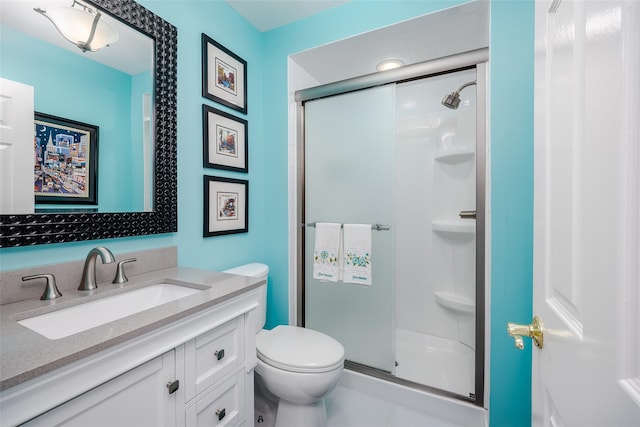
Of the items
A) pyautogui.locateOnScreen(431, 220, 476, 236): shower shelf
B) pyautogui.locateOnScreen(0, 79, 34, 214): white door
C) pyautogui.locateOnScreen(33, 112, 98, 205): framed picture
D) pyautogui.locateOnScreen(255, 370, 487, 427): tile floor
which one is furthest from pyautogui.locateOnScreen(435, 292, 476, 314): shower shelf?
pyautogui.locateOnScreen(0, 79, 34, 214): white door

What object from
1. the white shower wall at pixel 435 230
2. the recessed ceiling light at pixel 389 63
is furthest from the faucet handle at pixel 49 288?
the recessed ceiling light at pixel 389 63

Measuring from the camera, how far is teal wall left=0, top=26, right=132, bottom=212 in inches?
37.8

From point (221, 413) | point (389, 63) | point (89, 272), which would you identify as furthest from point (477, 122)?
point (89, 272)

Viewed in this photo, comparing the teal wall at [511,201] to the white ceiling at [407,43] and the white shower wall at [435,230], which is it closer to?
the white ceiling at [407,43]

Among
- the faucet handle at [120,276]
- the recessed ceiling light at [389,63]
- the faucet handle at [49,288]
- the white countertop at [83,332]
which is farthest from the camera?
the recessed ceiling light at [389,63]

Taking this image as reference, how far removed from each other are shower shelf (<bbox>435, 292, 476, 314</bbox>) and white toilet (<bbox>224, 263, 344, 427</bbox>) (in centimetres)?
117

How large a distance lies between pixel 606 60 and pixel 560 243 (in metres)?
0.30

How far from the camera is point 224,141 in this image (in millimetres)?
1699

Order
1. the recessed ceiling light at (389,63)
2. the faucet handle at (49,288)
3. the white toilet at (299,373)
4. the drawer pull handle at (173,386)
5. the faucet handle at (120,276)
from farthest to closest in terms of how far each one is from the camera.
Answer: the recessed ceiling light at (389,63) < the white toilet at (299,373) < the faucet handle at (120,276) < the faucet handle at (49,288) < the drawer pull handle at (173,386)

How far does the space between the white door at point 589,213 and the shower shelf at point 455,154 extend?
1524 mm

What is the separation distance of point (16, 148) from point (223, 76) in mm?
1056

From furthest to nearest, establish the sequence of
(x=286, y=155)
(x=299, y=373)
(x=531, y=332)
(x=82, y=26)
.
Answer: (x=286, y=155), (x=299, y=373), (x=82, y=26), (x=531, y=332)

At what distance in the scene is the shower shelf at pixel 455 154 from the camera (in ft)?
6.70

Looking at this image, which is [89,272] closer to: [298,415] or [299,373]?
[299,373]
